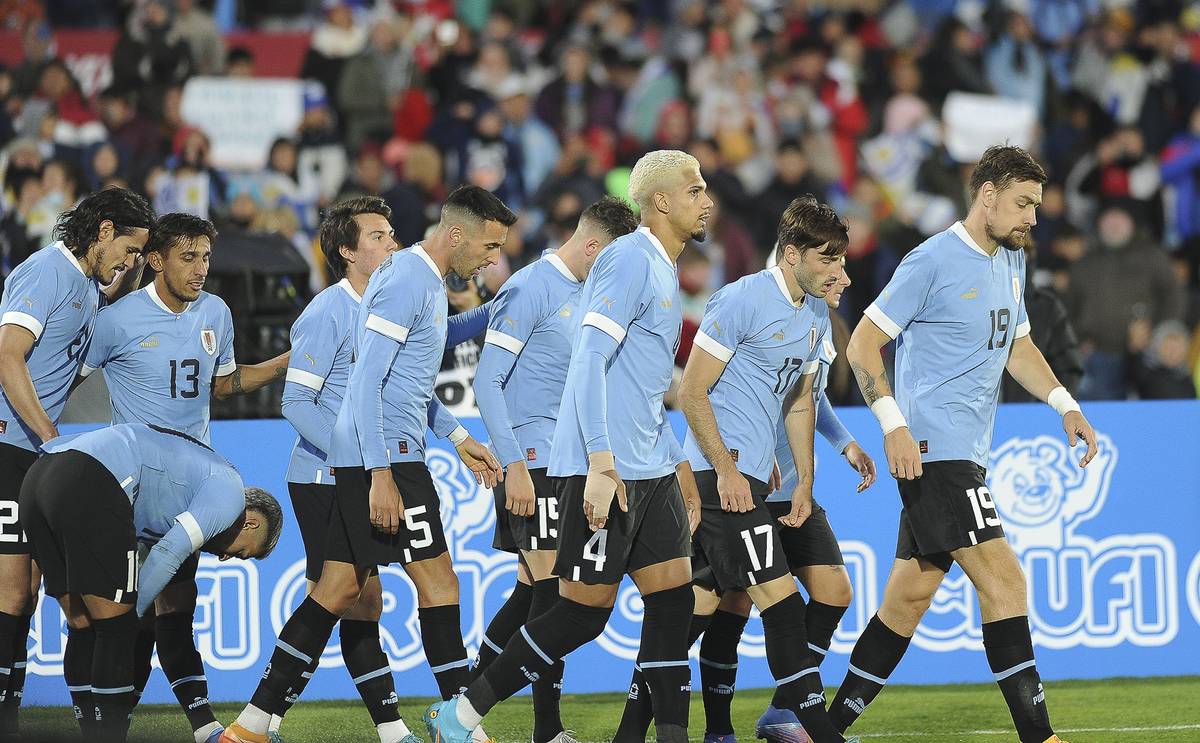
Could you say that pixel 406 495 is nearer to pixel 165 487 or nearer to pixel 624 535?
pixel 165 487

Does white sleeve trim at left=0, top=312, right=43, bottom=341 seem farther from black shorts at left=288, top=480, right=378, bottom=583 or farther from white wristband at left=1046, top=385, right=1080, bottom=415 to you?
white wristband at left=1046, top=385, right=1080, bottom=415

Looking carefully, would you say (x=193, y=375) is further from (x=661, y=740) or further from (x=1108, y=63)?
(x=1108, y=63)

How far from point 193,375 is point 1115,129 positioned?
10.8 metres

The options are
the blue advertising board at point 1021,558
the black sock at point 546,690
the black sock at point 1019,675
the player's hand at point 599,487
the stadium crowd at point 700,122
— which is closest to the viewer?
the player's hand at point 599,487

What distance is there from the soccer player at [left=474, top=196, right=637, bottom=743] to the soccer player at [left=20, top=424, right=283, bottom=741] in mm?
1135

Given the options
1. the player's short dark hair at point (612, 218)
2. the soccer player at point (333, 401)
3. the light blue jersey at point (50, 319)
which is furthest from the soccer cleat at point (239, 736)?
the player's short dark hair at point (612, 218)

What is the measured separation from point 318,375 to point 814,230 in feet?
6.90

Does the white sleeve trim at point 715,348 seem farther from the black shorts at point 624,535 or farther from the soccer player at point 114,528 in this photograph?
the soccer player at point 114,528

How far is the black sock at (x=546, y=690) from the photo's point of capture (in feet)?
21.6

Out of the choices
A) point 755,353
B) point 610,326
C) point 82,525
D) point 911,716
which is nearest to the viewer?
point 610,326

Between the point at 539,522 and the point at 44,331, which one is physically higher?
the point at 44,331

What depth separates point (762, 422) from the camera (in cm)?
648

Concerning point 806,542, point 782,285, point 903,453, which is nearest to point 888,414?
point 903,453

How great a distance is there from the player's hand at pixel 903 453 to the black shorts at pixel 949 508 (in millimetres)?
103
